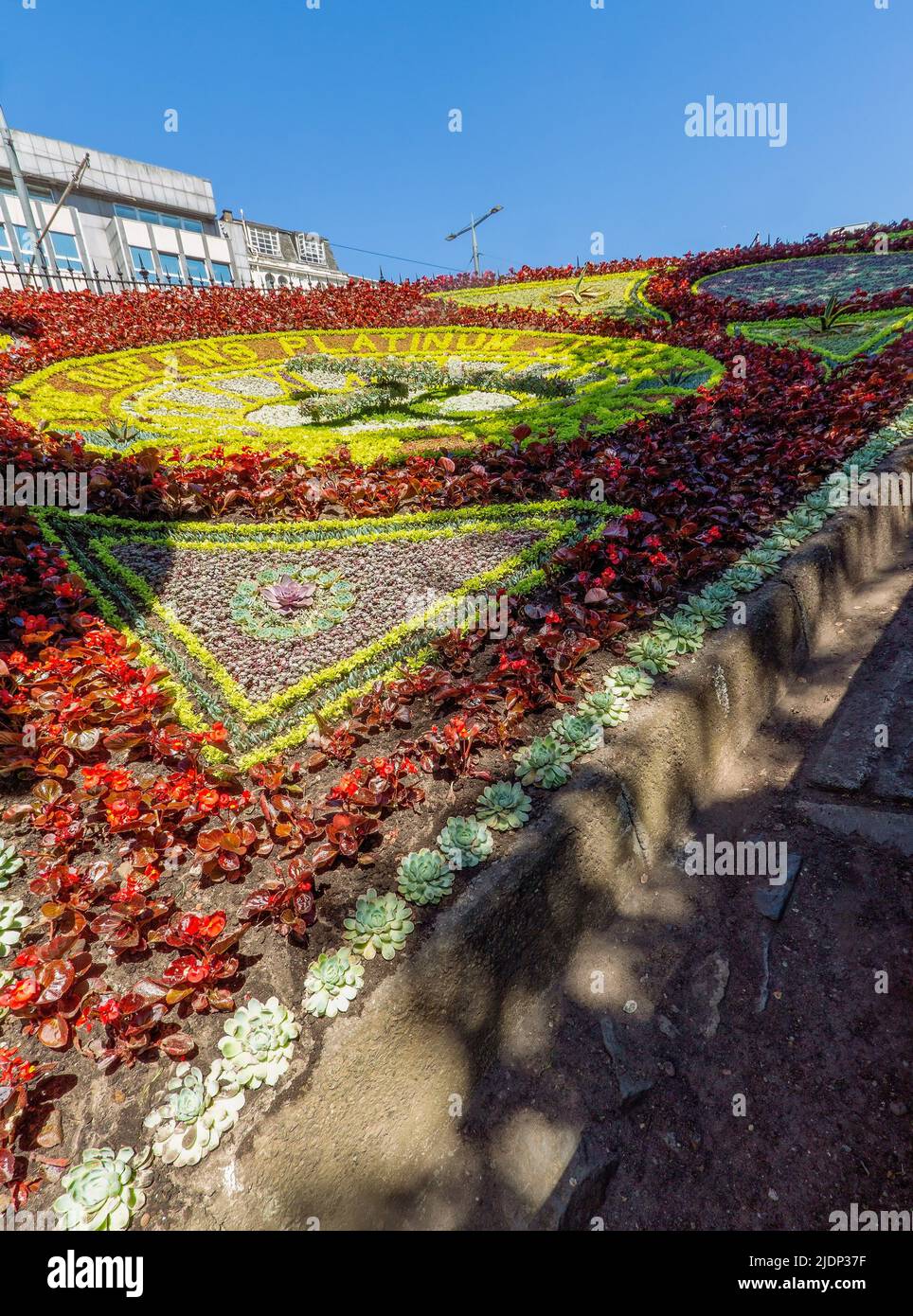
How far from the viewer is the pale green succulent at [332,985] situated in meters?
2.33

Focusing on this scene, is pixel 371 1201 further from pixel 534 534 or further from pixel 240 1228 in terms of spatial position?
pixel 534 534

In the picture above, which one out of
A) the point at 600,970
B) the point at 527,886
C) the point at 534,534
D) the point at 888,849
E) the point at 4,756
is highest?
the point at 534,534

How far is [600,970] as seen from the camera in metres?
3.00

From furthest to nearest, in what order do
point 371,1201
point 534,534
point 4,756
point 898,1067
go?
point 534,534 < point 4,756 < point 898,1067 < point 371,1201

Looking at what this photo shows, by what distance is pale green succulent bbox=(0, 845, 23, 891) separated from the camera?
302cm

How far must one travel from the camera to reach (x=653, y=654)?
3.80m

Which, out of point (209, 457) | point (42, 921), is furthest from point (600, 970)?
point (209, 457)

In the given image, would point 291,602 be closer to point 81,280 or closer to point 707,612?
point 707,612

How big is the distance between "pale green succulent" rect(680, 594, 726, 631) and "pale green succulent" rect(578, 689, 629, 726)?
3.25 feet

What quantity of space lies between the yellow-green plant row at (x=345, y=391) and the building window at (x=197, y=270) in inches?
1500

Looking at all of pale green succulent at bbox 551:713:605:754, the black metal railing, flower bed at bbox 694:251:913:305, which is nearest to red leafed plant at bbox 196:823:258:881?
pale green succulent at bbox 551:713:605:754

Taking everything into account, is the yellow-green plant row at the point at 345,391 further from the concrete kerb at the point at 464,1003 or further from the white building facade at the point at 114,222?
the white building facade at the point at 114,222

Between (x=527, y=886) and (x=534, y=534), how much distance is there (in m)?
3.30

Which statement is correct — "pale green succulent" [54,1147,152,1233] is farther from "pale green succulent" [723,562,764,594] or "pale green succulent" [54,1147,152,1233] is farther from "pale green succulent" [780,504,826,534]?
"pale green succulent" [780,504,826,534]
